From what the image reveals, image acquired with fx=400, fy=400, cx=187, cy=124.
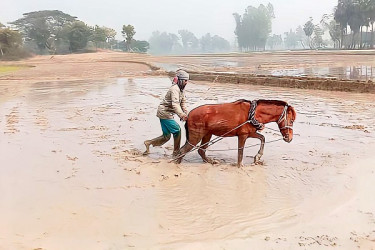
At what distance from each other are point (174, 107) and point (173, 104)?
6 cm

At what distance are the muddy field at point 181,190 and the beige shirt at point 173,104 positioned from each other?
101 cm

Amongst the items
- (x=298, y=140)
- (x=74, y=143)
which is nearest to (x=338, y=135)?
(x=298, y=140)

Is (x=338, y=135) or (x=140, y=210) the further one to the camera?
(x=338, y=135)

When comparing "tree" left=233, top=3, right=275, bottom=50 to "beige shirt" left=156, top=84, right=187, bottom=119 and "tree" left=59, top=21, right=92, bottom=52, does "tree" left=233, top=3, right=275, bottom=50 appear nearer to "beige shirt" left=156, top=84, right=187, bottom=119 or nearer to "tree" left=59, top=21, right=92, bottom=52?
"tree" left=59, top=21, right=92, bottom=52

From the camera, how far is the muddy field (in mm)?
4785

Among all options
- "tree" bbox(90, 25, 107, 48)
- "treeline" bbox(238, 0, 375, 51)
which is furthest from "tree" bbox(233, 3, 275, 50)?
"tree" bbox(90, 25, 107, 48)

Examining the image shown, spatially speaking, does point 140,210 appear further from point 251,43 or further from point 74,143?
point 251,43

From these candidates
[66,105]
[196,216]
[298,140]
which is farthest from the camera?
[66,105]

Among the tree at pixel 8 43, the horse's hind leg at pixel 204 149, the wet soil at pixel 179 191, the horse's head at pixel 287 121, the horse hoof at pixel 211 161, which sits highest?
the tree at pixel 8 43

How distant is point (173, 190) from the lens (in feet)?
21.2

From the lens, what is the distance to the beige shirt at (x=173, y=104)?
23.6 feet

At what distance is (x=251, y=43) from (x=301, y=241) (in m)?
143

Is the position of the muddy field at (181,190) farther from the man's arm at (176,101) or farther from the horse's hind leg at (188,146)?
the man's arm at (176,101)

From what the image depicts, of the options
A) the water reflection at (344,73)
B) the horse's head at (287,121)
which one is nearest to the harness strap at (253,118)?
the horse's head at (287,121)
